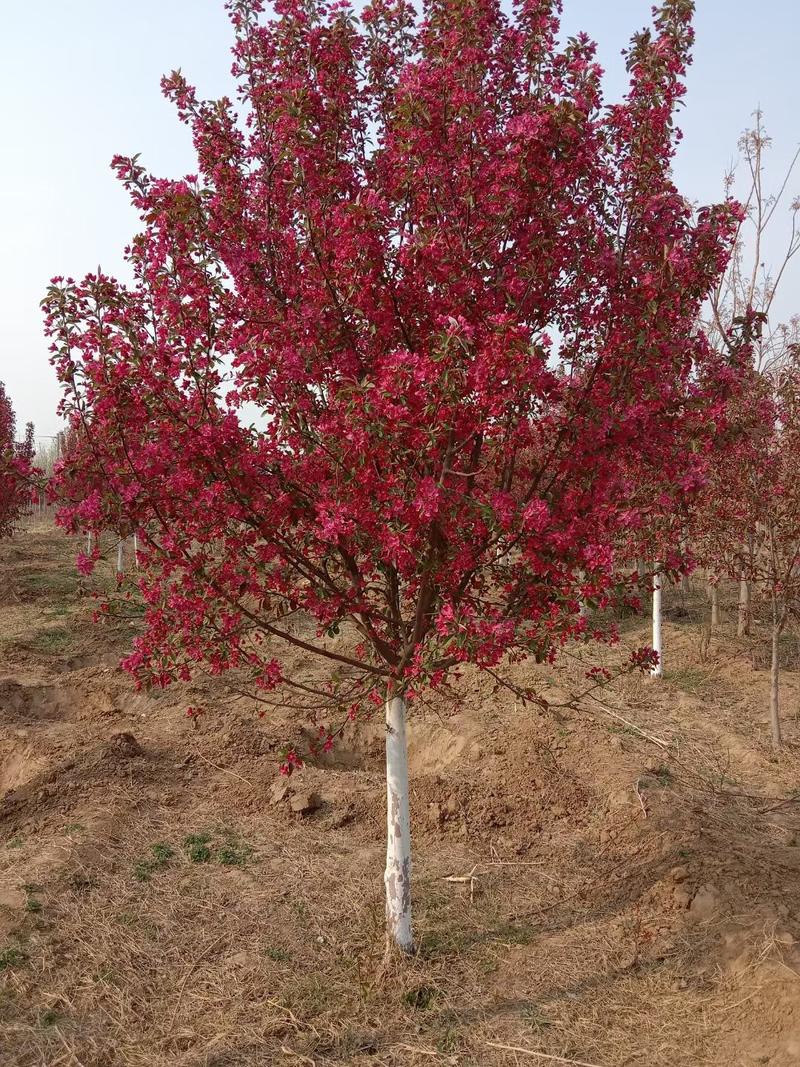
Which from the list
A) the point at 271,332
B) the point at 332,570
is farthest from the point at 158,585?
the point at 271,332

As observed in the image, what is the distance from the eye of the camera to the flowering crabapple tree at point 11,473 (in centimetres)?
350

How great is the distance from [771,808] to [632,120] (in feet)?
17.6

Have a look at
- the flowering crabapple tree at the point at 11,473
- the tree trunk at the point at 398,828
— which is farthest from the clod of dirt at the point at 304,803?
the flowering crabapple tree at the point at 11,473

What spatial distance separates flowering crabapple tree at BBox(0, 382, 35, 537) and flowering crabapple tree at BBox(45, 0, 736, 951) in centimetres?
27

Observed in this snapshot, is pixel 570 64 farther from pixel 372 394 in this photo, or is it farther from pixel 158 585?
pixel 158 585

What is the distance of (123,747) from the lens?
275 inches

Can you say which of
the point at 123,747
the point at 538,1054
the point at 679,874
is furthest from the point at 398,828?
the point at 123,747

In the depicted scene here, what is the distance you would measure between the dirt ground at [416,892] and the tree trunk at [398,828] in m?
0.23

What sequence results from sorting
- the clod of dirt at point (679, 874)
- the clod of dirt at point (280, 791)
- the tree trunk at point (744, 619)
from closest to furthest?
the clod of dirt at point (679, 874) < the clod of dirt at point (280, 791) < the tree trunk at point (744, 619)

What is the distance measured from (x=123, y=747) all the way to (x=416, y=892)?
3.23 m

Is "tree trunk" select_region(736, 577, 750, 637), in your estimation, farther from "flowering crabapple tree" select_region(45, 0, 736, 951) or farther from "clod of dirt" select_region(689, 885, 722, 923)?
"flowering crabapple tree" select_region(45, 0, 736, 951)

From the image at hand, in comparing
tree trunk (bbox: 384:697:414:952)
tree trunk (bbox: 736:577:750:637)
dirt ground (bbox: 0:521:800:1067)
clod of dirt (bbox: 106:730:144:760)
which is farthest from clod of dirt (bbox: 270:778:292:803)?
tree trunk (bbox: 736:577:750:637)

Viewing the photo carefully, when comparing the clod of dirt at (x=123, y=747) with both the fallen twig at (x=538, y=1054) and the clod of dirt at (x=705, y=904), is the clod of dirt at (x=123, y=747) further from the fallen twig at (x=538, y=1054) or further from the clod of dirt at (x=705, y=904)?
the clod of dirt at (x=705, y=904)

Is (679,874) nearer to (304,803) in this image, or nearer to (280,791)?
(304,803)
